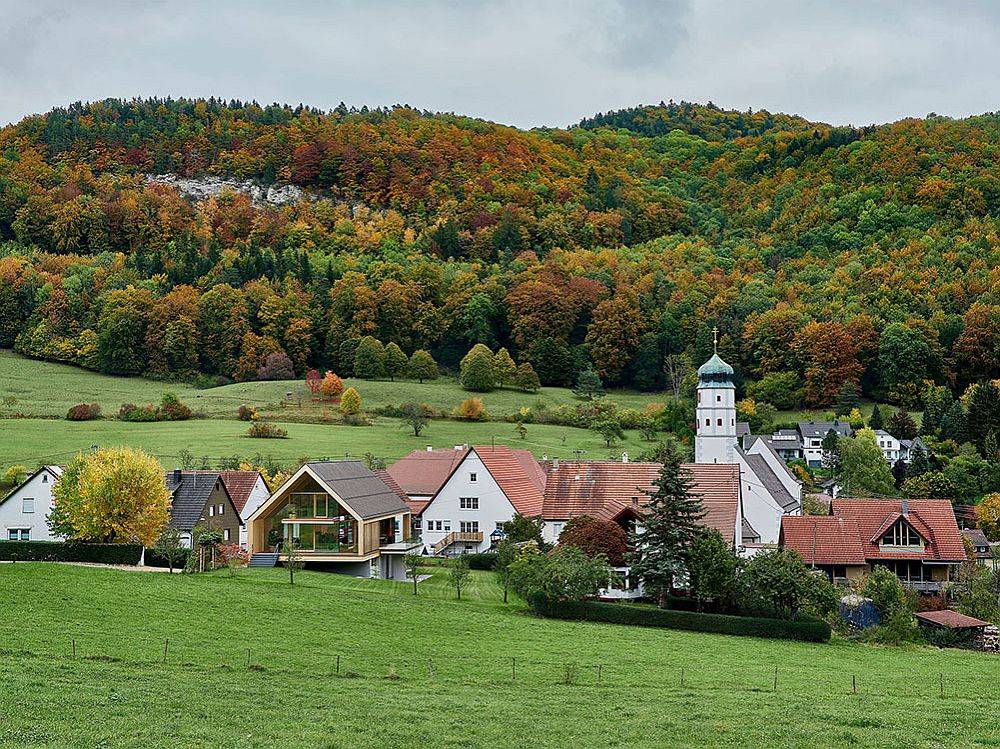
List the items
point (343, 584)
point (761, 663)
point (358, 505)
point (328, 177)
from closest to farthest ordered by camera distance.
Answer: point (761, 663)
point (343, 584)
point (358, 505)
point (328, 177)

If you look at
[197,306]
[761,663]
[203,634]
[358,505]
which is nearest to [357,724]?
[203,634]

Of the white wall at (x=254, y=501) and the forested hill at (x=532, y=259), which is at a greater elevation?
the forested hill at (x=532, y=259)

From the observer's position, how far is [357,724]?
720 inches

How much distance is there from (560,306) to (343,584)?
295 ft

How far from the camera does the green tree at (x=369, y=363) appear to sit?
364 ft

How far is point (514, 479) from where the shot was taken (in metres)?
51.6

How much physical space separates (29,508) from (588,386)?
217 ft

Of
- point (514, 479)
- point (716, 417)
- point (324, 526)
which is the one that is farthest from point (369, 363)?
point (324, 526)

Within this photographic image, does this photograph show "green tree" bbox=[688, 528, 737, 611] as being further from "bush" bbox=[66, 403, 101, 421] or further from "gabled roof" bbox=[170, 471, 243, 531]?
"bush" bbox=[66, 403, 101, 421]

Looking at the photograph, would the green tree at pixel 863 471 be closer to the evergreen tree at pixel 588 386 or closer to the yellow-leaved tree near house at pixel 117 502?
the evergreen tree at pixel 588 386

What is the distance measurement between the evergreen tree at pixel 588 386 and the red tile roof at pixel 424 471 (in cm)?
4670

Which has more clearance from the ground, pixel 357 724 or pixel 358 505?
pixel 358 505

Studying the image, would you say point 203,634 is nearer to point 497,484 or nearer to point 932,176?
point 497,484

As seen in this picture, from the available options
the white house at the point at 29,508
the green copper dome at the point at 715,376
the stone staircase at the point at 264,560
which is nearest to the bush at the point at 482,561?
the stone staircase at the point at 264,560
